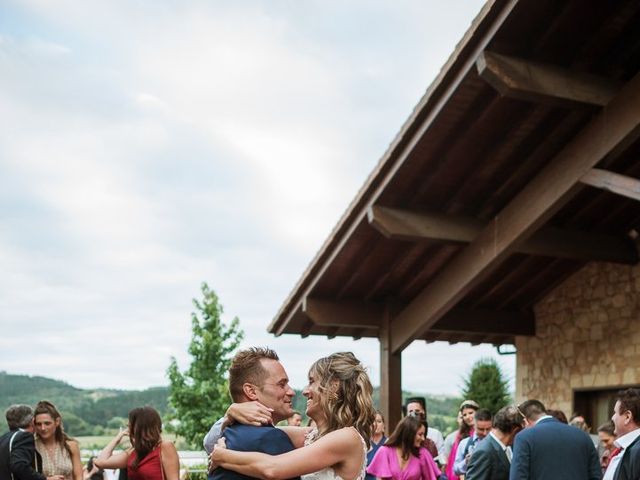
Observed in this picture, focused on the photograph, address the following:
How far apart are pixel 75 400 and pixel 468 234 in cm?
3281

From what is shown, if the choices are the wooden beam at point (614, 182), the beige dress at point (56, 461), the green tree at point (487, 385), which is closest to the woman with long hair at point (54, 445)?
the beige dress at point (56, 461)

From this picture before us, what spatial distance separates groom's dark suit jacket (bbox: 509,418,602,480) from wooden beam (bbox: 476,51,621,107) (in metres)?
2.72

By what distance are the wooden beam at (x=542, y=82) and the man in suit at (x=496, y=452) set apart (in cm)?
258

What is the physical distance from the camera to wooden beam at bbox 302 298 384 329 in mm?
11266

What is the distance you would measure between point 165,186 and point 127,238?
5.61 metres

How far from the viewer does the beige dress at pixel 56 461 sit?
22.8 feet

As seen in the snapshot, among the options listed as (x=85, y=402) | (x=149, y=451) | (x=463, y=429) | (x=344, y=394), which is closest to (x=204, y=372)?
(x=85, y=402)

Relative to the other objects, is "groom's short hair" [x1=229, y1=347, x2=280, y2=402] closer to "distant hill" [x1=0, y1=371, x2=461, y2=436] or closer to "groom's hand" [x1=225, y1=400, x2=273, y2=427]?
"groom's hand" [x1=225, y1=400, x2=273, y2=427]

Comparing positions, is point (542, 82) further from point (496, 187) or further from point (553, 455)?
point (553, 455)

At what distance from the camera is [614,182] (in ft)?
26.2

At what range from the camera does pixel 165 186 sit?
3196 inches

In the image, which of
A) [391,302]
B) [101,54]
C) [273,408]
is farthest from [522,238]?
[101,54]

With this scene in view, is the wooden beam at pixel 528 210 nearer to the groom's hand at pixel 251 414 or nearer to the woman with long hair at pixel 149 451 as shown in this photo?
the woman with long hair at pixel 149 451

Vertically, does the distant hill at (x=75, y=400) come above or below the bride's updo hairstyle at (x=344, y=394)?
above
